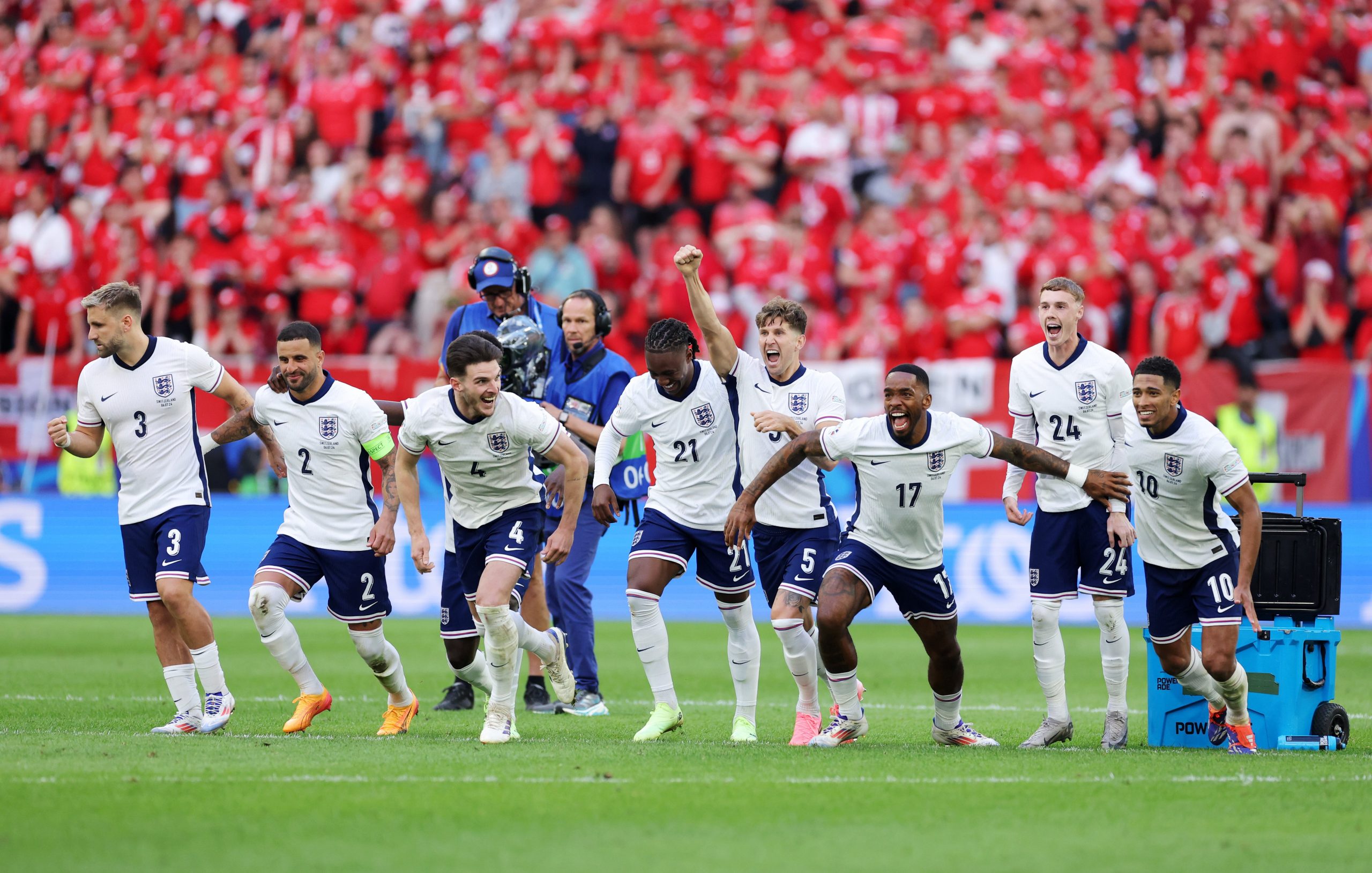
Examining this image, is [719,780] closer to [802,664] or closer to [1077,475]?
[802,664]

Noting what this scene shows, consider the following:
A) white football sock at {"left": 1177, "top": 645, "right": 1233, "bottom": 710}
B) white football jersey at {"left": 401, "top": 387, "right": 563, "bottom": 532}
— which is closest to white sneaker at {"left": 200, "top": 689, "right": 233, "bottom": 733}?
white football jersey at {"left": 401, "top": 387, "right": 563, "bottom": 532}

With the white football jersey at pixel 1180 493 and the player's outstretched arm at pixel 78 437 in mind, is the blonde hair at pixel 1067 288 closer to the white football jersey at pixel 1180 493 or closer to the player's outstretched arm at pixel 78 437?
the white football jersey at pixel 1180 493

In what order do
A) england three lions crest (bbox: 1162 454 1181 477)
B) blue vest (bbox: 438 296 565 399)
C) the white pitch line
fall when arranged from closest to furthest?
1. the white pitch line
2. england three lions crest (bbox: 1162 454 1181 477)
3. blue vest (bbox: 438 296 565 399)

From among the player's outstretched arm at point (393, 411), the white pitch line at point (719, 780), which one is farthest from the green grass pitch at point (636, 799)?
the player's outstretched arm at point (393, 411)

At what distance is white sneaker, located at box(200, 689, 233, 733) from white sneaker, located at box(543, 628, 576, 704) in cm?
204

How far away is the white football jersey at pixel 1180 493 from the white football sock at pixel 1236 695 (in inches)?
24.8

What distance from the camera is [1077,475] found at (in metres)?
8.82

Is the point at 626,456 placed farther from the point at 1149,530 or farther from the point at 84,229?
the point at 84,229

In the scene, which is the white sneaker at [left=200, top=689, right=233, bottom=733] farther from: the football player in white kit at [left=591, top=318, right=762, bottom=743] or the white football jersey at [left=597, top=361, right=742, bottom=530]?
the white football jersey at [left=597, top=361, right=742, bottom=530]

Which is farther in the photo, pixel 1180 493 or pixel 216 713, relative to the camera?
pixel 216 713

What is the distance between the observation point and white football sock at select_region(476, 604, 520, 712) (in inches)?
357

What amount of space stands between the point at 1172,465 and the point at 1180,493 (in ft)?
0.55

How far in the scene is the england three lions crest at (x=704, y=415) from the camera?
374 inches

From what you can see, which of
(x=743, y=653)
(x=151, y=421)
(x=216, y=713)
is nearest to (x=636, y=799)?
(x=743, y=653)
